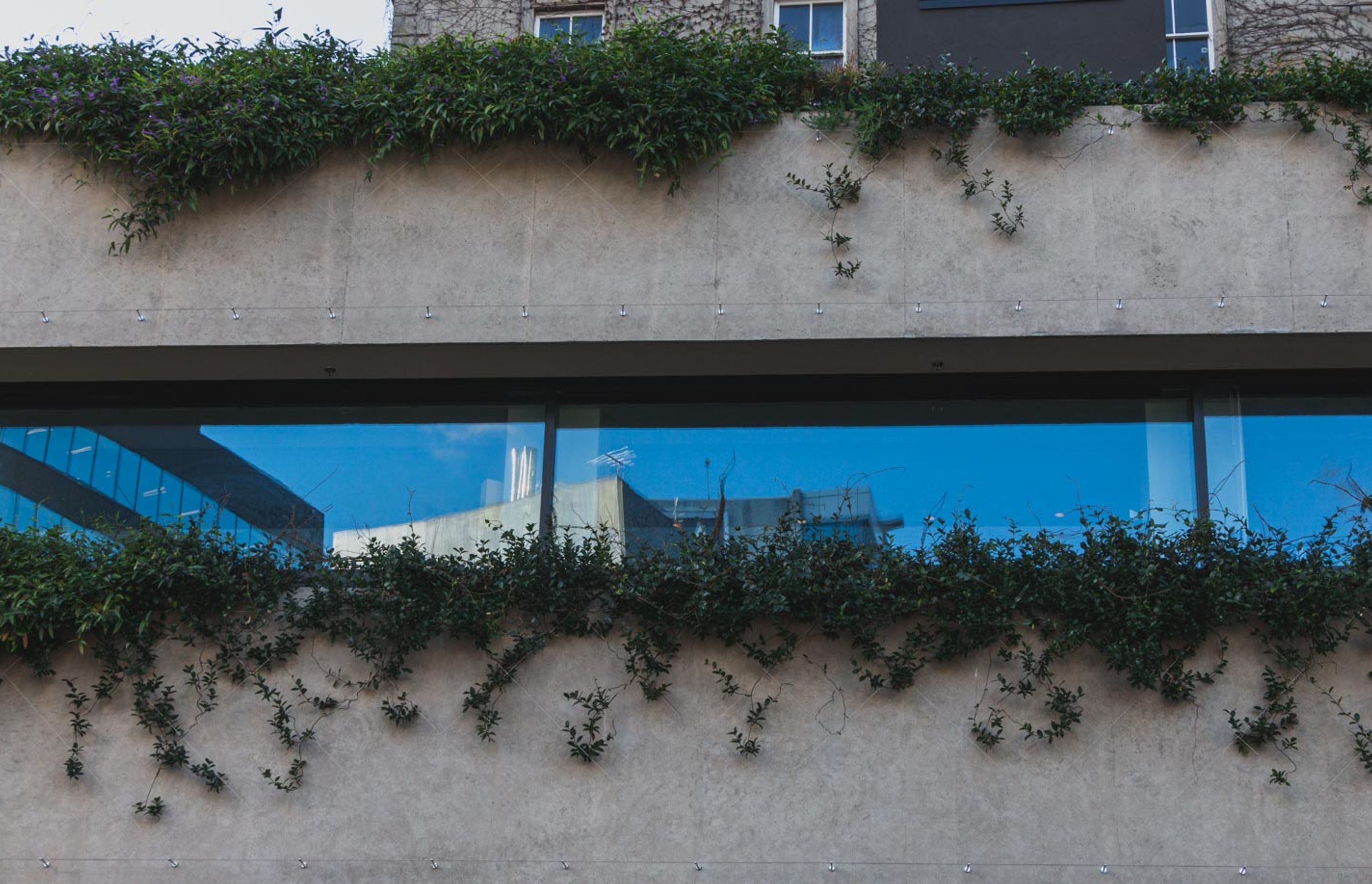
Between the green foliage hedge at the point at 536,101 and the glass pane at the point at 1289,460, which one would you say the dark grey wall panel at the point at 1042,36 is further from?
the glass pane at the point at 1289,460

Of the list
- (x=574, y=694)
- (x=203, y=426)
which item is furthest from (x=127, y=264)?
(x=574, y=694)

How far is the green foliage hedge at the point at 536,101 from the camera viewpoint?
28.0 ft

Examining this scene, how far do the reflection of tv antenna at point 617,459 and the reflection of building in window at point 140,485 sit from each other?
74.2 inches

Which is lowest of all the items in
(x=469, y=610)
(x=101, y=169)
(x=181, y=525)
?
(x=469, y=610)

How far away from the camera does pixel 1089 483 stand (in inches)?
347

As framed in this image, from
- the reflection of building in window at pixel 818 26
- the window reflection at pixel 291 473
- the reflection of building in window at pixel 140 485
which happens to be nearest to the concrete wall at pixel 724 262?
the window reflection at pixel 291 473

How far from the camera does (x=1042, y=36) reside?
973cm

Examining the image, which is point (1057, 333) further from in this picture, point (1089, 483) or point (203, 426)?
point (203, 426)

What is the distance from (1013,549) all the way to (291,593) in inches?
177

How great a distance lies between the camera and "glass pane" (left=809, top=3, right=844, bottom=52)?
1044 centimetres

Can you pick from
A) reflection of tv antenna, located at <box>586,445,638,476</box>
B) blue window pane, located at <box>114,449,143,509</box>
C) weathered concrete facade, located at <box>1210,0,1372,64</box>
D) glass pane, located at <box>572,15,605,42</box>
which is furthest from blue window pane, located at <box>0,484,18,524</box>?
weathered concrete facade, located at <box>1210,0,1372,64</box>

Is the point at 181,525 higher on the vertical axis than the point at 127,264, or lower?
lower

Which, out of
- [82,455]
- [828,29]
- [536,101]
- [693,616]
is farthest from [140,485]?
[828,29]

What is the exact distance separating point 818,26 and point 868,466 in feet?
12.3
